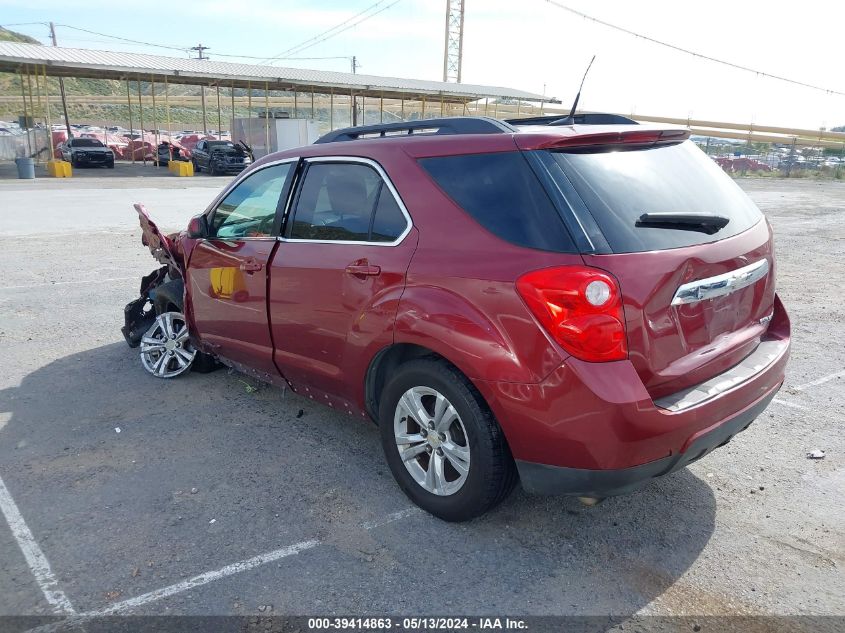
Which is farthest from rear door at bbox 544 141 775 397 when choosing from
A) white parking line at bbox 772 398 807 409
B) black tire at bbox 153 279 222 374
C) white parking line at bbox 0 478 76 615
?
black tire at bbox 153 279 222 374

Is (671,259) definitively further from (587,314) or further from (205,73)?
(205,73)

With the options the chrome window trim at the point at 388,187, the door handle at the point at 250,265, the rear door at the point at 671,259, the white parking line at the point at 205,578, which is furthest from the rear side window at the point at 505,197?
the white parking line at the point at 205,578

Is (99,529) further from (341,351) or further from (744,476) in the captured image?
(744,476)

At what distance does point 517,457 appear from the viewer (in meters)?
2.86

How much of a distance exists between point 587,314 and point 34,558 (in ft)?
8.63

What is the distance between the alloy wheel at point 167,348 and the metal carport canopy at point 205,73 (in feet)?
92.8

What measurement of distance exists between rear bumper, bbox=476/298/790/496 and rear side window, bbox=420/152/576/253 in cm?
53

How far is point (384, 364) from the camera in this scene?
346 cm

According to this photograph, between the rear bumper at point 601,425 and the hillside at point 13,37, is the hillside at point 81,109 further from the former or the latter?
the rear bumper at point 601,425

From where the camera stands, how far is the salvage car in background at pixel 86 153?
111ft

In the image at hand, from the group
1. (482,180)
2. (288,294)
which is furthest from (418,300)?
(288,294)

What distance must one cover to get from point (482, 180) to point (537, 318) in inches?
29.2

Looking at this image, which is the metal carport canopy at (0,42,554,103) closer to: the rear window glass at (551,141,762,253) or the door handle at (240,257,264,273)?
the door handle at (240,257,264,273)

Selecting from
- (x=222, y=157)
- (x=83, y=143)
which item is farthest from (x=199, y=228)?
(x=83, y=143)
